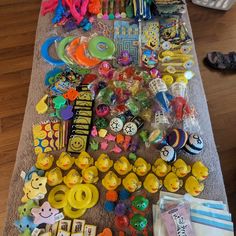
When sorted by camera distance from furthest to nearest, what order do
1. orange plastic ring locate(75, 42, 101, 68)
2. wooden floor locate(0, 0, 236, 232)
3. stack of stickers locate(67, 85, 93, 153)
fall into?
wooden floor locate(0, 0, 236, 232) → orange plastic ring locate(75, 42, 101, 68) → stack of stickers locate(67, 85, 93, 153)

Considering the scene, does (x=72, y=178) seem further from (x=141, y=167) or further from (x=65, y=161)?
(x=141, y=167)

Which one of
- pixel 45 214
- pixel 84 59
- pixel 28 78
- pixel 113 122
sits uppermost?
pixel 28 78

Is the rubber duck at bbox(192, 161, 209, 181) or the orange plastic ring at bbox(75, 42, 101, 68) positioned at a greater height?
the orange plastic ring at bbox(75, 42, 101, 68)

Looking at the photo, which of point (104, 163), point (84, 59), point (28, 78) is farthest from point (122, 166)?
point (28, 78)

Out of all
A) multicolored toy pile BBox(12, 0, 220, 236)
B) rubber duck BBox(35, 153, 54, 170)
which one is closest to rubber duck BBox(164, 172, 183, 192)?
multicolored toy pile BBox(12, 0, 220, 236)

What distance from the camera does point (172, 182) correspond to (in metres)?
0.73

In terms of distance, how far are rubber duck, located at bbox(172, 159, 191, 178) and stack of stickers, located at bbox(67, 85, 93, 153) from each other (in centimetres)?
27

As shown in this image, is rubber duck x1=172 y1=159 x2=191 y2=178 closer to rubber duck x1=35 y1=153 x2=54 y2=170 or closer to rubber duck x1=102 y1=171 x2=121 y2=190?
rubber duck x1=102 y1=171 x2=121 y2=190

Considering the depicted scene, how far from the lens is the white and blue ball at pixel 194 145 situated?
79 cm

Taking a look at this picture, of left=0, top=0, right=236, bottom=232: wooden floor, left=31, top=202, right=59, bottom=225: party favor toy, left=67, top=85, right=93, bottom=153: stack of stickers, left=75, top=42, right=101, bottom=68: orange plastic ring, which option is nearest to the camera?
left=31, top=202, right=59, bottom=225: party favor toy

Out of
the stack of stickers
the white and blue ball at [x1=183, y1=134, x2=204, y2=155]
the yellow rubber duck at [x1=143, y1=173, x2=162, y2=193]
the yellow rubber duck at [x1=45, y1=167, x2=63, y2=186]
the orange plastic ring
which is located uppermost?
the orange plastic ring

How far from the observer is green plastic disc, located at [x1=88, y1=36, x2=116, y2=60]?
3.25 feet

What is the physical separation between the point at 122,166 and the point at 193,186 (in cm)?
19

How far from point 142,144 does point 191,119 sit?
0.17 meters
